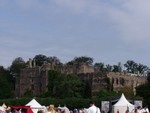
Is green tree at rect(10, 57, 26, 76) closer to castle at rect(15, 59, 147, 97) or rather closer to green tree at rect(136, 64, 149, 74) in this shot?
castle at rect(15, 59, 147, 97)

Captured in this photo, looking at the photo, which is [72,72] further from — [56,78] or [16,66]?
[16,66]

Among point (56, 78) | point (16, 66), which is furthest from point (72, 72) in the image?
point (16, 66)

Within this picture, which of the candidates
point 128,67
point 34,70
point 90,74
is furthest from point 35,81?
point 128,67

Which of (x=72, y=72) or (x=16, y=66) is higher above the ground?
(x=16, y=66)

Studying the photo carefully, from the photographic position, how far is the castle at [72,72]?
138500 mm

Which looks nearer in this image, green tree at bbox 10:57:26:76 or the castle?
the castle

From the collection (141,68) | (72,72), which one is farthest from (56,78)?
(141,68)

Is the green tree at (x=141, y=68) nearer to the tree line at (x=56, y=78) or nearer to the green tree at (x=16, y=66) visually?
the tree line at (x=56, y=78)

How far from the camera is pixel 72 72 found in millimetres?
147000

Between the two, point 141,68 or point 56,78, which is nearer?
point 56,78

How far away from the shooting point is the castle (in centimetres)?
13850

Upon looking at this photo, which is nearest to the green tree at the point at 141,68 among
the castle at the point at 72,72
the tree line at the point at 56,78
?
the tree line at the point at 56,78

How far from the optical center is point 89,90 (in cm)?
12838

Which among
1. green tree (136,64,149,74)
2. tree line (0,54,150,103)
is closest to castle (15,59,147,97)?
tree line (0,54,150,103)
